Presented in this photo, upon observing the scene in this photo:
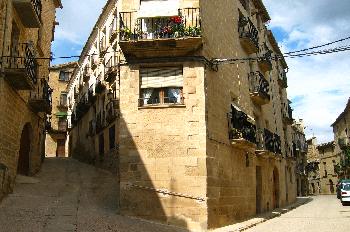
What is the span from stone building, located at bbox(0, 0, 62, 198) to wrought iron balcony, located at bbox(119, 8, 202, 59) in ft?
10.3

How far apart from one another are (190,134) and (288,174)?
1765cm

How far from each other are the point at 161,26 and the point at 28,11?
195 inches

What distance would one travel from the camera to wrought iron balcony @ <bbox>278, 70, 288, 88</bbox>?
3015cm

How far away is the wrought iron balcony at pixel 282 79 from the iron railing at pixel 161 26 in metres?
16.9

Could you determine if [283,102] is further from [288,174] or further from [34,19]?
[34,19]

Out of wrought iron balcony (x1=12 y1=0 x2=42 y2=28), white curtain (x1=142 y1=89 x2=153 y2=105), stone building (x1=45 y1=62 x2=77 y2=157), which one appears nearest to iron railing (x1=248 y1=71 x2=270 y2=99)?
white curtain (x1=142 y1=89 x2=153 y2=105)

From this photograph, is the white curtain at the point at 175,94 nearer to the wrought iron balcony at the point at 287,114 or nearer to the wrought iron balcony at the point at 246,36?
the wrought iron balcony at the point at 246,36

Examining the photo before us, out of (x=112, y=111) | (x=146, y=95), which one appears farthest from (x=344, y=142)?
(x=146, y=95)

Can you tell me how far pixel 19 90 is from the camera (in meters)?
14.7

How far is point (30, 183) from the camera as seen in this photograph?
16.0 meters

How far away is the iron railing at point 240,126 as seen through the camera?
16203 millimetres

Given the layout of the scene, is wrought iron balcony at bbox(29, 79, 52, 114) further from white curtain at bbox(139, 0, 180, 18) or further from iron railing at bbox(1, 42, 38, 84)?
white curtain at bbox(139, 0, 180, 18)

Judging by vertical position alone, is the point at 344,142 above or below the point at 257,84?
below

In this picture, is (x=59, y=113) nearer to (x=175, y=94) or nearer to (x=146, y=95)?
(x=146, y=95)
